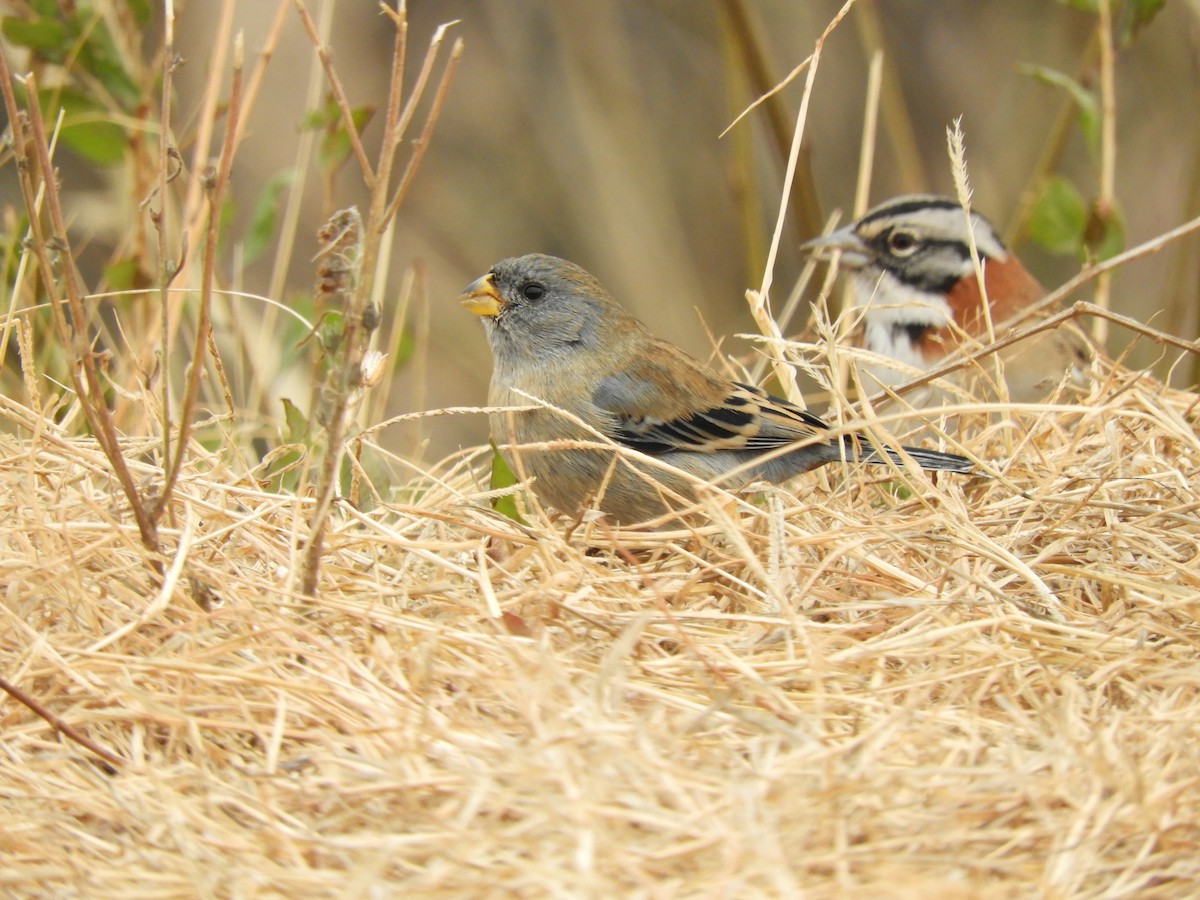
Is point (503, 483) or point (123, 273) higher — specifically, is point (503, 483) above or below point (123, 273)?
below

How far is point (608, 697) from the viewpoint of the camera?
6.63 feet

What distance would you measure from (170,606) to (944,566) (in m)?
1.36

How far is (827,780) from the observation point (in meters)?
1.77

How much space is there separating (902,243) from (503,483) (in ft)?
6.34

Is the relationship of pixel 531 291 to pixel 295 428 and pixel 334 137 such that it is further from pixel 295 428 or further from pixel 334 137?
pixel 295 428

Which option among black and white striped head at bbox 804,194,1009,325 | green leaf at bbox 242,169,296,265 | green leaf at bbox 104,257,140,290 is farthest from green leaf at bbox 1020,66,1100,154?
green leaf at bbox 104,257,140,290

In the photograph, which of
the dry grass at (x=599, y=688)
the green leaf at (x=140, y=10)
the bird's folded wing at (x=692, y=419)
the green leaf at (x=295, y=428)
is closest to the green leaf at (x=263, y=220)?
the green leaf at (x=140, y=10)

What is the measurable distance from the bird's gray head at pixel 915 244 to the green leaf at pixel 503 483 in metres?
1.66

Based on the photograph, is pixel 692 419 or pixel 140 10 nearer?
pixel 692 419

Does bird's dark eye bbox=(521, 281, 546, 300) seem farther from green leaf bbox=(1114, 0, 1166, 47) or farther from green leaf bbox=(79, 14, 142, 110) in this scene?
green leaf bbox=(1114, 0, 1166, 47)

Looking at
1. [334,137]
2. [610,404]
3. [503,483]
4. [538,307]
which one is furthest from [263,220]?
[503,483]

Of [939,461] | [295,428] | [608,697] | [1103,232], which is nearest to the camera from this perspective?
[608,697]

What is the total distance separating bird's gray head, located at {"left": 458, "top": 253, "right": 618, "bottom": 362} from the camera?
3717mm

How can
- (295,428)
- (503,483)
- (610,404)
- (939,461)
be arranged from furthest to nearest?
1. (610,404)
2. (295,428)
3. (503,483)
4. (939,461)
